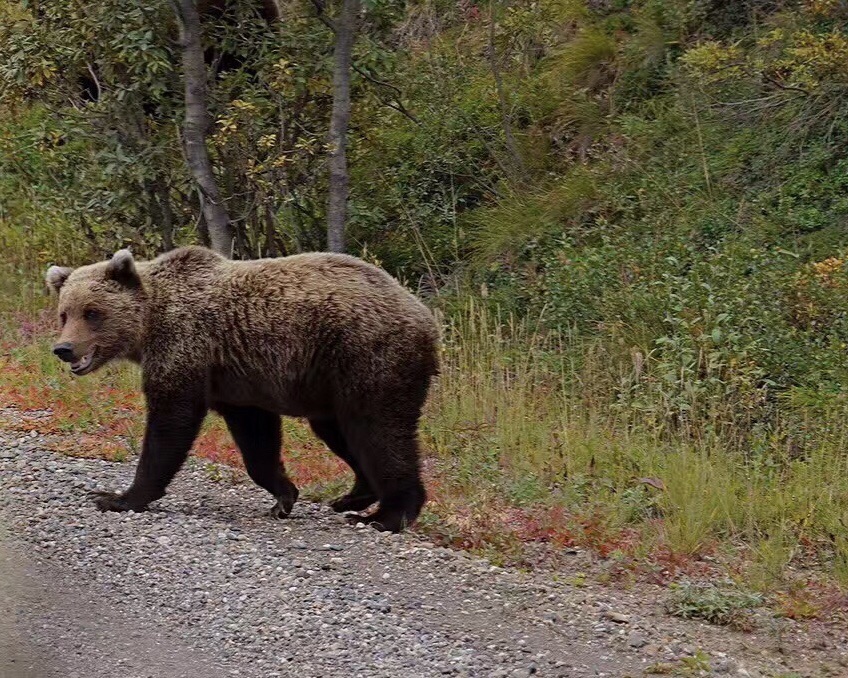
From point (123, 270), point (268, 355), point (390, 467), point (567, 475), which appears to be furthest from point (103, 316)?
point (567, 475)

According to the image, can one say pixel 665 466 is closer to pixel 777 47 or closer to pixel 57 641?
pixel 57 641

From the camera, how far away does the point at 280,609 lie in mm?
5188

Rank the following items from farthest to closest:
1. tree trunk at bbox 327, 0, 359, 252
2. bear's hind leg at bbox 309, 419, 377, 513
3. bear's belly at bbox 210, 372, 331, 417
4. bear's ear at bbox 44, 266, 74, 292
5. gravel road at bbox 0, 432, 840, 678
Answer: tree trunk at bbox 327, 0, 359, 252
bear's ear at bbox 44, 266, 74, 292
bear's hind leg at bbox 309, 419, 377, 513
bear's belly at bbox 210, 372, 331, 417
gravel road at bbox 0, 432, 840, 678

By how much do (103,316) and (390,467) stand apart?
1841 millimetres

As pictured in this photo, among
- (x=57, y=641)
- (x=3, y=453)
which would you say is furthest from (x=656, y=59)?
(x=57, y=641)

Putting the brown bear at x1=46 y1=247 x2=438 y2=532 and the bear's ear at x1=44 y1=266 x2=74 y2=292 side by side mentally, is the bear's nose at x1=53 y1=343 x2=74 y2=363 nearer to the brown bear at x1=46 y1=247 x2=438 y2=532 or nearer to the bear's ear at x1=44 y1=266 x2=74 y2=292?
the brown bear at x1=46 y1=247 x2=438 y2=532

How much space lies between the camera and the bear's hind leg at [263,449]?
6.89 metres

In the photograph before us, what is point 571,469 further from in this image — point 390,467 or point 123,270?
point 123,270

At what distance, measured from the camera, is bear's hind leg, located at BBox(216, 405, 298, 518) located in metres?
6.89

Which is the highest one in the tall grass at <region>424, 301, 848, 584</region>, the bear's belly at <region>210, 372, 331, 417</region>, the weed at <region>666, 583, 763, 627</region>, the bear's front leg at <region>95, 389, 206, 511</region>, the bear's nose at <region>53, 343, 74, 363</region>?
the bear's nose at <region>53, 343, 74, 363</region>

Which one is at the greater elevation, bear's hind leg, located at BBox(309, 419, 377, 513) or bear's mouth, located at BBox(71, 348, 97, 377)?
bear's mouth, located at BBox(71, 348, 97, 377)

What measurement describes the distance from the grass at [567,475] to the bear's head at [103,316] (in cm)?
106

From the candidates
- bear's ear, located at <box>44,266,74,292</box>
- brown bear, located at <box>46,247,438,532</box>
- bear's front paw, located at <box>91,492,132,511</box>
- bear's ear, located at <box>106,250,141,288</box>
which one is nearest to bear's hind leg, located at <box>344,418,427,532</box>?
brown bear, located at <box>46,247,438,532</box>

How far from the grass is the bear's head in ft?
3.48
